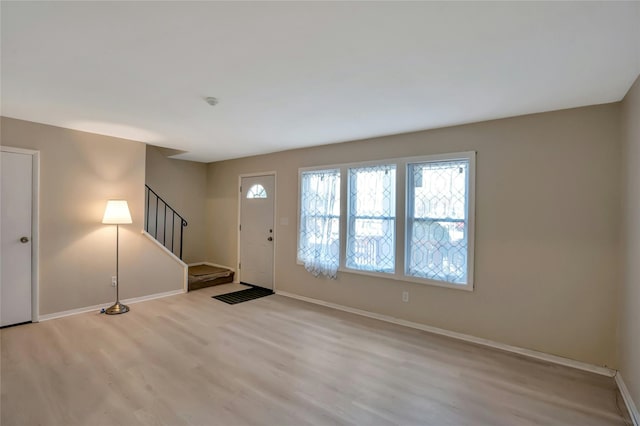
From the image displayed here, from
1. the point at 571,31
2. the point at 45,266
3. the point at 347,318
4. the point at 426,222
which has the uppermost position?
the point at 571,31

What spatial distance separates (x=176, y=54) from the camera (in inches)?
80.0

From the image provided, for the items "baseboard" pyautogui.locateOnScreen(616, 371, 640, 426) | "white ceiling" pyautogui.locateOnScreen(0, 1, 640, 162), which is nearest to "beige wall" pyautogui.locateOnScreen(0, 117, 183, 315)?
"white ceiling" pyautogui.locateOnScreen(0, 1, 640, 162)

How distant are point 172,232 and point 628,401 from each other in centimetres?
660

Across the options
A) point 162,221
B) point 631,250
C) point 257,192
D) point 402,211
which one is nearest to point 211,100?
point 402,211

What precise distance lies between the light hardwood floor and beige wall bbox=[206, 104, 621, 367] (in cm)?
31

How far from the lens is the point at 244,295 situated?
16.6 ft

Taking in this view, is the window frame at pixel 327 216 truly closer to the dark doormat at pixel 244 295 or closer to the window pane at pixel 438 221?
the dark doormat at pixel 244 295

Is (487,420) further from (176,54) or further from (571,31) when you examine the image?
(176,54)

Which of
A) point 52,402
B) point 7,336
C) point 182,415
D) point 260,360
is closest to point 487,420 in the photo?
point 260,360

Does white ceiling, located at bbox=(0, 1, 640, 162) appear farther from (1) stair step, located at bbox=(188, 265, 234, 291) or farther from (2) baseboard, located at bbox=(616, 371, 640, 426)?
(1) stair step, located at bbox=(188, 265, 234, 291)

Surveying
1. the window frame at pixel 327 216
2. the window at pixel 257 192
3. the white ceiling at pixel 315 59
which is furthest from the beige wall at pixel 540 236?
the window at pixel 257 192

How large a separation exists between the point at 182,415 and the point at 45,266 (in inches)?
120

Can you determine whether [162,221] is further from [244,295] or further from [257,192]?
[244,295]

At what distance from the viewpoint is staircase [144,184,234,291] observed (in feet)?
18.3
